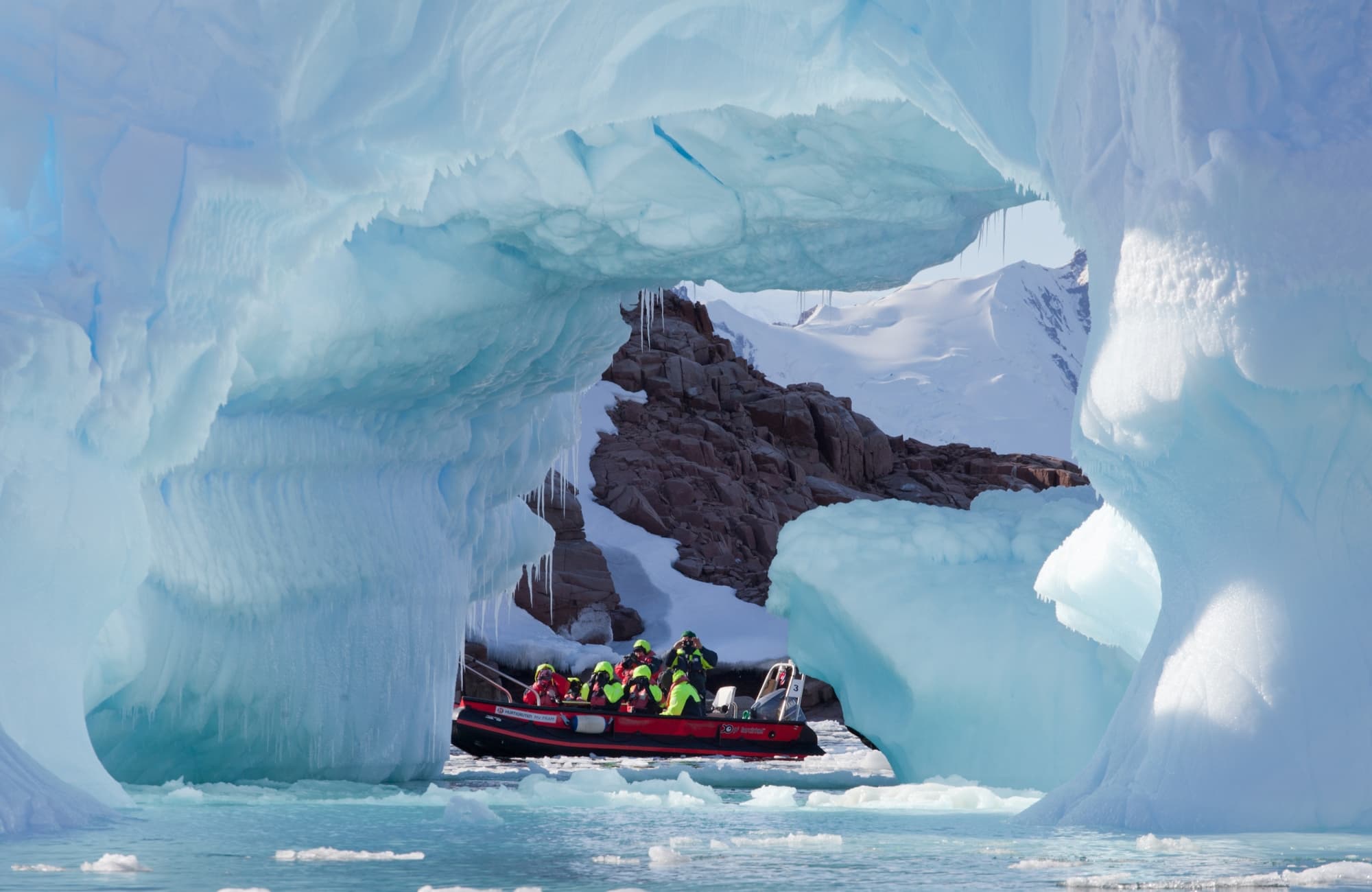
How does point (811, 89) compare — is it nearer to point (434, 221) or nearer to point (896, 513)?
point (434, 221)

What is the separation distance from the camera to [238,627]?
11.1 metres

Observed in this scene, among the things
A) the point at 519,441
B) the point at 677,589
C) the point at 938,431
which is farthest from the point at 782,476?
the point at 938,431

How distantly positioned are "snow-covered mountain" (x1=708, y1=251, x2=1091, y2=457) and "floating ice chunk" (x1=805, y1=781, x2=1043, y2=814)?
7339 centimetres

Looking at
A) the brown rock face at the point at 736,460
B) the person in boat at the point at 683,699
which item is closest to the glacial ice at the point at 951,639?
the person in boat at the point at 683,699

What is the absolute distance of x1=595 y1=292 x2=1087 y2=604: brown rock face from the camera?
37656 millimetres

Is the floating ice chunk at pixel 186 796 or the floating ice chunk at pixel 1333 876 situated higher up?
the floating ice chunk at pixel 186 796

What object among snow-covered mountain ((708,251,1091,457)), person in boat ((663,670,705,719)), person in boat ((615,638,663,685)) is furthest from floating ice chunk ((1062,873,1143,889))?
snow-covered mountain ((708,251,1091,457))

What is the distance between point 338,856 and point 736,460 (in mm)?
34527

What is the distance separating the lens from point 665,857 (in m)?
5.43

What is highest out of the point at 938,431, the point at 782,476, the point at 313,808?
the point at 938,431

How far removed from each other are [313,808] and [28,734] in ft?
6.87

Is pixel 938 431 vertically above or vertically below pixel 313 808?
above

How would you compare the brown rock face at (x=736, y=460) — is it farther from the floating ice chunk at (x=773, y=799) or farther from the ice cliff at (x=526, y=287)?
the floating ice chunk at (x=773, y=799)

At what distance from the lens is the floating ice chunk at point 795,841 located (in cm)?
620
